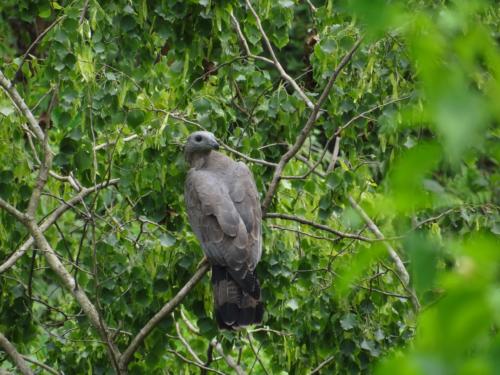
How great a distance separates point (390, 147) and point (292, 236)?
0.66 meters

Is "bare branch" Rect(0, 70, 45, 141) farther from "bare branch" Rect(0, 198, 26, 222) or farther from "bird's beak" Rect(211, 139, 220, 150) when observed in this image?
"bird's beak" Rect(211, 139, 220, 150)

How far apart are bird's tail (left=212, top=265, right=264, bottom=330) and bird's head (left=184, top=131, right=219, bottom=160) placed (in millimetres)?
583

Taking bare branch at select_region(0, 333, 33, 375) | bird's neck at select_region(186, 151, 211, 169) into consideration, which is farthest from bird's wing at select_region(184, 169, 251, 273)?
bare branch at select_region(0, 333, 33, 375)

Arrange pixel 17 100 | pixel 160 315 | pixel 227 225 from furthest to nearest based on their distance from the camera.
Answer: pixel 227 225 < pixel 17 100 < pixel 160 315

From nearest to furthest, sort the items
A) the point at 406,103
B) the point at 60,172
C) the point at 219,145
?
1. the point at 406,103
2. the point at 219,145
3. the point at 60,172

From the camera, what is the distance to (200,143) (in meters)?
4.32

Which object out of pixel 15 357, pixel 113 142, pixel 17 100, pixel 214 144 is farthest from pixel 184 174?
pixel 15 357

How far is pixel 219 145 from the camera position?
13.9 feet

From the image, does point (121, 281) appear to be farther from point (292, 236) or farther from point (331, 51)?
point (331, 51)

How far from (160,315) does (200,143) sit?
3.17 feet

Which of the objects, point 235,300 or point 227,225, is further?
point 227,225

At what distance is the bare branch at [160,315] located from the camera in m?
3.67

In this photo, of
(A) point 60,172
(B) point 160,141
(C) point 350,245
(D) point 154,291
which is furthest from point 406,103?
(A) point 60,172

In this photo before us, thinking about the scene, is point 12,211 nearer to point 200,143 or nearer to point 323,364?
point 200,143
